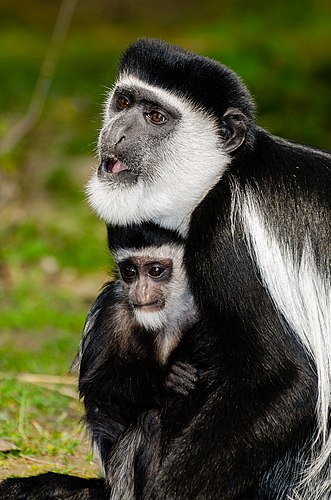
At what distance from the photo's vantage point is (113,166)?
10.7 feet

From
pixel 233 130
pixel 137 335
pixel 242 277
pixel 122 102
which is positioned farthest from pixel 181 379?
pixel 122 102

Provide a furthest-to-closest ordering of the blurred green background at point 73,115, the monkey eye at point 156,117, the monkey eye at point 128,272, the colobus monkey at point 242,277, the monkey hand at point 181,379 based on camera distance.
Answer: the blurred green background at point 73,115 < the monkey eye at point 128,272 < the monkey eye at point 156,117 < the monkey hand at point 181,379 < the colobus monkey at point 242,277

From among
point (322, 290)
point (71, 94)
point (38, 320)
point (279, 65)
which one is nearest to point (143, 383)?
point (322, 290)

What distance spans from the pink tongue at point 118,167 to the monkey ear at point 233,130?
307 millimetres

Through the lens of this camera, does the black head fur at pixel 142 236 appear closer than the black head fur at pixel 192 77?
No

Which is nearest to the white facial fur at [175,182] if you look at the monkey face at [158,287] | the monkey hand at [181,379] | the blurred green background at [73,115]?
the monkey face at [158,287]

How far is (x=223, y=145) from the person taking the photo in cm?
322

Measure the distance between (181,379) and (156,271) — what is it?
40 cm

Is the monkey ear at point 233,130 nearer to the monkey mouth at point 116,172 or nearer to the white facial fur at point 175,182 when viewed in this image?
the white facial fur at point 175,182

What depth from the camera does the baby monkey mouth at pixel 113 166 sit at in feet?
10.6

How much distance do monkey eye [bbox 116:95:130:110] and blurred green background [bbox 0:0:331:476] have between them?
32 centimetres

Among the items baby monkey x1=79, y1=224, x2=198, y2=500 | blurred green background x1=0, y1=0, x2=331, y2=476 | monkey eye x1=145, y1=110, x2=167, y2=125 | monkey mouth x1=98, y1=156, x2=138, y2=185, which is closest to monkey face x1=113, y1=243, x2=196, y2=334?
baby monkey x1=79, y1=224, x2=198, y2=500

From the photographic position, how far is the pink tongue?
3.24m

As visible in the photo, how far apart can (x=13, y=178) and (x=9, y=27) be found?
6.84 m
